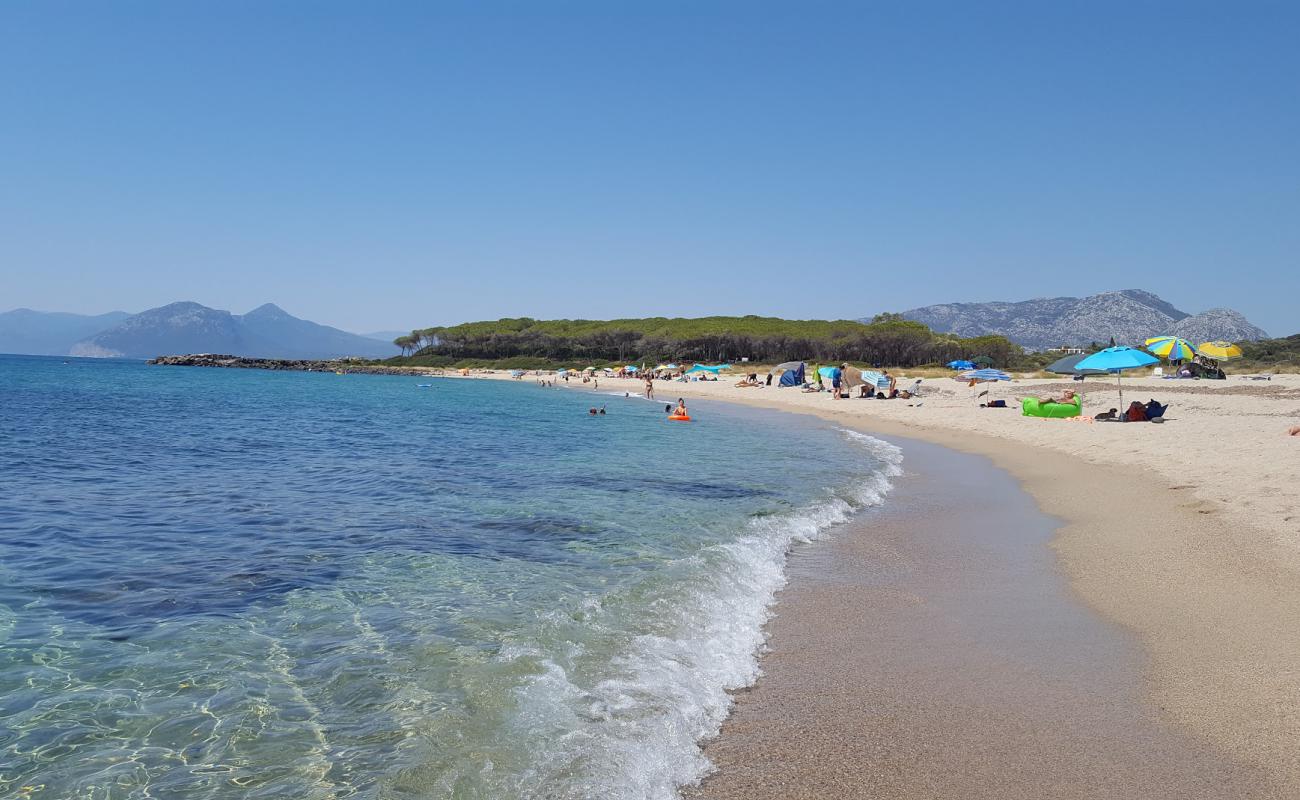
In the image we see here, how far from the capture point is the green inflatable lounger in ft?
85.7

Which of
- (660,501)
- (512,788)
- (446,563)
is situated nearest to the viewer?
(512,788)

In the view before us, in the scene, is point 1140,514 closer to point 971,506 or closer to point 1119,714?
point 971,506

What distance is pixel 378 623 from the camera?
627 centimetres

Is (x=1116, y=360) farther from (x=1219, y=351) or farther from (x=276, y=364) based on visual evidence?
(x=276, y=364)

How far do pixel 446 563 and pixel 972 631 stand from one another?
5.38 metres

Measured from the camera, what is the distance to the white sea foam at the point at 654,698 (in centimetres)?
391

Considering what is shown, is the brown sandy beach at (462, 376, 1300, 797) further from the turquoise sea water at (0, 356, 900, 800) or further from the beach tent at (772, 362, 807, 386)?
the beach tent at (772, 362, 807, 386)

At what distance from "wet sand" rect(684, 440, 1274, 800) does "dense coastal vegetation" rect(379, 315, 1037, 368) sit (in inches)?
3129

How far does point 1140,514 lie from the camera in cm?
1093

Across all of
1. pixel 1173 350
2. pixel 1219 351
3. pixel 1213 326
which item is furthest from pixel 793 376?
pixel 1213 326

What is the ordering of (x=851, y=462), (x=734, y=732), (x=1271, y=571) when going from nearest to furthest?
(x=734, y=732), (x=1271, y=571), (x=851, y=462)

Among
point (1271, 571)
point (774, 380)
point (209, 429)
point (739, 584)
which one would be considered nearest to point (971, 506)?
point (1271, 571)

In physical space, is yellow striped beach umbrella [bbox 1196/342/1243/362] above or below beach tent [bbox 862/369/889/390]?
above

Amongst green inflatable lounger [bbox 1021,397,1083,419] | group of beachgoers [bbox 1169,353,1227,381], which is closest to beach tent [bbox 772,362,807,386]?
group of beachgoers [bbox 1169,353,1227,381]
